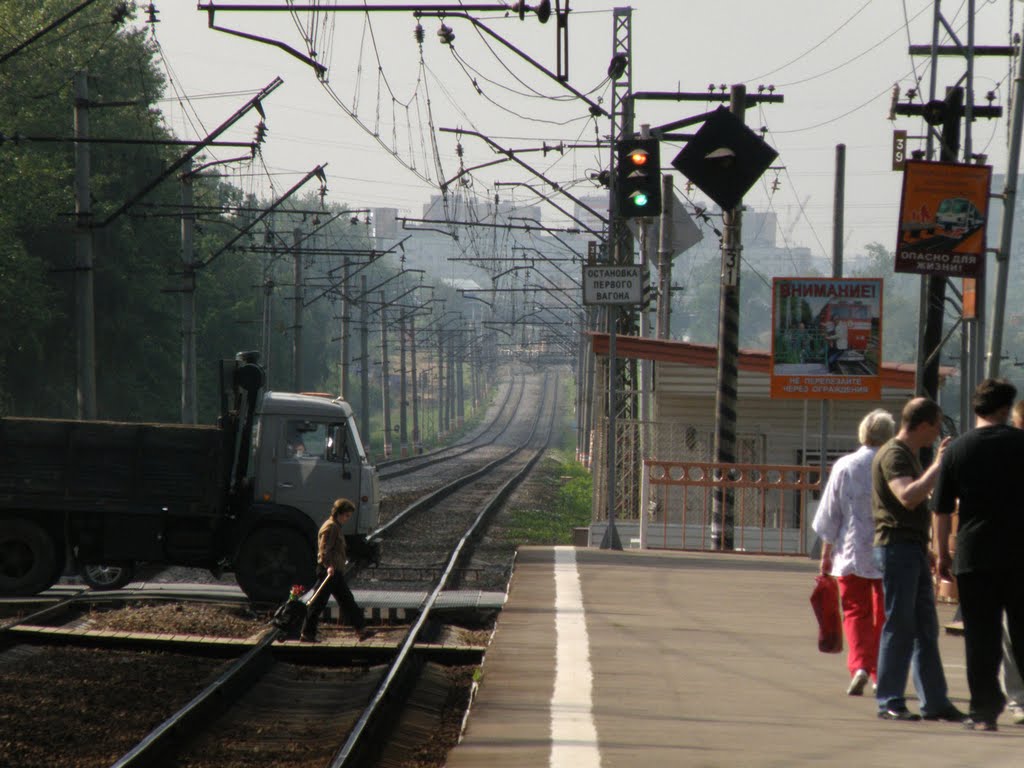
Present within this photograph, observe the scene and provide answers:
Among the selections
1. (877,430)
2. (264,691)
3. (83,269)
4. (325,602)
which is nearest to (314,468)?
(325,602)

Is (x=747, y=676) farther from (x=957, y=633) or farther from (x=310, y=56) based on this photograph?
(x=310, y=56)

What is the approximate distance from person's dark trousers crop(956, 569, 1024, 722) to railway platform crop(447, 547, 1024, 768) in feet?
0.63

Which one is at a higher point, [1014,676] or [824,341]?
[824,341]

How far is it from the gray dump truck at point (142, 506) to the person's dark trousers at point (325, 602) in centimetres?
322

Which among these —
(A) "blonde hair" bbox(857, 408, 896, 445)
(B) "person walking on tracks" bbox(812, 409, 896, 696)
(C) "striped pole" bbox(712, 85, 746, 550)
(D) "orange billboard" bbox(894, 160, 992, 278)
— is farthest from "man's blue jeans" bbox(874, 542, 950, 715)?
(C) "striped pole" bbox(712, 85, 746, 550)

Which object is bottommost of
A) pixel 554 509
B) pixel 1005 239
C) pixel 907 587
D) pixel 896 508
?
pixel 554 509

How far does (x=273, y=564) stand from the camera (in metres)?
19.2

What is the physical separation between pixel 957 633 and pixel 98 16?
57405 millimetres

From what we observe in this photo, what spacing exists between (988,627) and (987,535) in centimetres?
49

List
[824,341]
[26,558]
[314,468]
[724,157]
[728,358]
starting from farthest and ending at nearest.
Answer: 1. [728,358]
2. [314,468]
3. [26,558]
4. [824,341]
5. [724,157]

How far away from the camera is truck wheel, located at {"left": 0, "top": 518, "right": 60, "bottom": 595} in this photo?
61.6 ft

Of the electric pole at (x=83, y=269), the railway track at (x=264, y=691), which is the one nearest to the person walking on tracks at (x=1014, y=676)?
the railway track at (x=264, y=691)

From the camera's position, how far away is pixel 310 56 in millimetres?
17828

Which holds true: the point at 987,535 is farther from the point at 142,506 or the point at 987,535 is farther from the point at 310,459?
the point at 310,459
